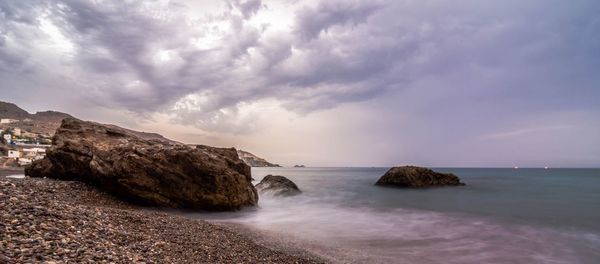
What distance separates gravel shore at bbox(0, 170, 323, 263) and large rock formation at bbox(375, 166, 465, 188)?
39374 millimetres

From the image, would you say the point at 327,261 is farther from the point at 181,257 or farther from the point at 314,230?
the point at 314,230

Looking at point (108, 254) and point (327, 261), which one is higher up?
point (108, 254)

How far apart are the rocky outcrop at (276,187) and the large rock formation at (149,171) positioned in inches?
453

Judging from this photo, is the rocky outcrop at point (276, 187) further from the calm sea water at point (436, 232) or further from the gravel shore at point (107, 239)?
the gravel shore at point (107, 239)

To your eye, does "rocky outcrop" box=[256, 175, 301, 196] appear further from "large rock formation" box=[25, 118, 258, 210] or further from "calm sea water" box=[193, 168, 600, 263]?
"large rock formation" box=[25, 118, 258, 210]

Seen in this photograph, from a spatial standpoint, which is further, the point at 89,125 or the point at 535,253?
the point at 89,125

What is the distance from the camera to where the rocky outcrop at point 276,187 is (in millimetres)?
34916

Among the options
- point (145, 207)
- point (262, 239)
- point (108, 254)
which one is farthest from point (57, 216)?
point (145, 207)

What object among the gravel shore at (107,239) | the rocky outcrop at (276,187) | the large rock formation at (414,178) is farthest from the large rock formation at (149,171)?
the large rock formation at (414,178)

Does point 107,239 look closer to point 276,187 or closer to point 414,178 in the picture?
point 276,187

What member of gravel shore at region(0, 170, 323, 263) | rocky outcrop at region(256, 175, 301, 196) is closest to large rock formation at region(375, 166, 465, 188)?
rocky outcrop at region(256, 175, 301, 196)

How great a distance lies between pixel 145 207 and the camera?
18.5m

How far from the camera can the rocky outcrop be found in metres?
34.9

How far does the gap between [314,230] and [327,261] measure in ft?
20.2
